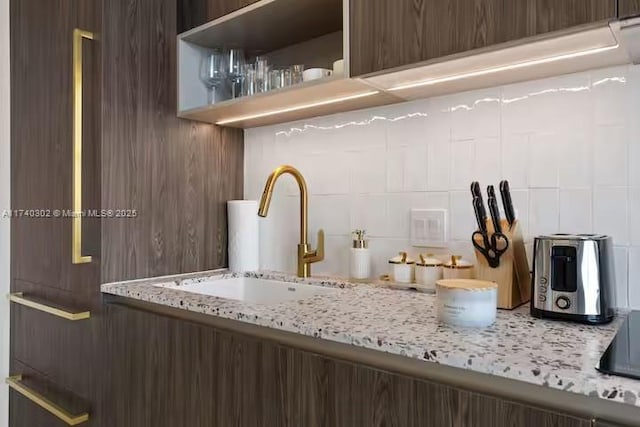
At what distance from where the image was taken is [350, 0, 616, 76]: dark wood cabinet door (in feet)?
2.98

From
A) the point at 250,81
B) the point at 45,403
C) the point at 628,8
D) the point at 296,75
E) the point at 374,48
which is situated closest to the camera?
the point at 628,8

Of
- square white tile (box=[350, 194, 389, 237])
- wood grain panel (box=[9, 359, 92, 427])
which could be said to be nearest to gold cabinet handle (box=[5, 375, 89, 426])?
wood grain panel (box=[9, 359, 92, 427])

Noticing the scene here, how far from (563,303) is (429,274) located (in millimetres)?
400

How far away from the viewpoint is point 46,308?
1.68m

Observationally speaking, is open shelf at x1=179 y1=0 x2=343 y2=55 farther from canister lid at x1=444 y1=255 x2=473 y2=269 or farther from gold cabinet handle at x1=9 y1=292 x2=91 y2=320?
gold cabinet handle at x1=9 y1=292 x2=91 y2=320

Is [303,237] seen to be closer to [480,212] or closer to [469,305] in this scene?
[480,212]

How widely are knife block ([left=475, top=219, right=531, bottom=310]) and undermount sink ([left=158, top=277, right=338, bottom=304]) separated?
547 millimetres

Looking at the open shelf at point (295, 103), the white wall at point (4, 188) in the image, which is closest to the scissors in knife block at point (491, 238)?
the open shelf at point (295, 103)

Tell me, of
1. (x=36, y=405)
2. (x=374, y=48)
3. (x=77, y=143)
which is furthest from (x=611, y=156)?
(x=36, y=405)

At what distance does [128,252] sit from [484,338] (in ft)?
3.94

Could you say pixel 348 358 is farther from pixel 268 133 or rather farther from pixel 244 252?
pixel 268 133

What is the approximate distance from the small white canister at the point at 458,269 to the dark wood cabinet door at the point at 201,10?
971mm

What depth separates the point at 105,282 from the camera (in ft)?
5.03

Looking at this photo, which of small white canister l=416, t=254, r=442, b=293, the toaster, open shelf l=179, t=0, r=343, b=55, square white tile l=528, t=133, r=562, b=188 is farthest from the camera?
open shelf l=179, t=0, r=343, b=55
